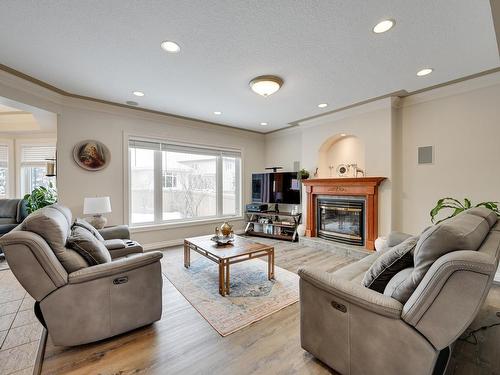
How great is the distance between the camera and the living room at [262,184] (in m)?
1.47

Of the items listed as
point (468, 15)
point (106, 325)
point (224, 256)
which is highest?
point (468, 15)

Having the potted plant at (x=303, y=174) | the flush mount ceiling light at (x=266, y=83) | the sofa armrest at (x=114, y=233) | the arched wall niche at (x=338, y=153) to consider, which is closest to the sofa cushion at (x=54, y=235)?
the sofa armrest at (x=114, y=233)

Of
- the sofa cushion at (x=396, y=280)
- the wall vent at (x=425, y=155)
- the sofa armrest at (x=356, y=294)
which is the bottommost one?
the sofa armrest at (x=356, y=294)

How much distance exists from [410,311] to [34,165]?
6.80 metres

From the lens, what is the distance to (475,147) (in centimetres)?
307

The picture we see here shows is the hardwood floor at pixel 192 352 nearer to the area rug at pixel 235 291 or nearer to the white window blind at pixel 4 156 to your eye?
the area rug at pixel 235 291

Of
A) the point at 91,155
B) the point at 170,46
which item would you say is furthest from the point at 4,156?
the point at 170,46

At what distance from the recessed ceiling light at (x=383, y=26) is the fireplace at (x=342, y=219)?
2661 mm

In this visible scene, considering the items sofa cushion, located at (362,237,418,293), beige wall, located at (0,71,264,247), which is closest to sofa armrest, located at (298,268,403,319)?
sofa cushion, located at (362,237,418,293)

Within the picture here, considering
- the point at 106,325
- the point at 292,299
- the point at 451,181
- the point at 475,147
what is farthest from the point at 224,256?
the point at 475,147

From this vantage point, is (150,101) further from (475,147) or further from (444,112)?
(475,147)

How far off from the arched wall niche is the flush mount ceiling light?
6.66 ft

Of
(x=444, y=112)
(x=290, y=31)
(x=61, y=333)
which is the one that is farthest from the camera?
(x=444, y=112)

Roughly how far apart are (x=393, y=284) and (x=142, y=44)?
282 centimetres
